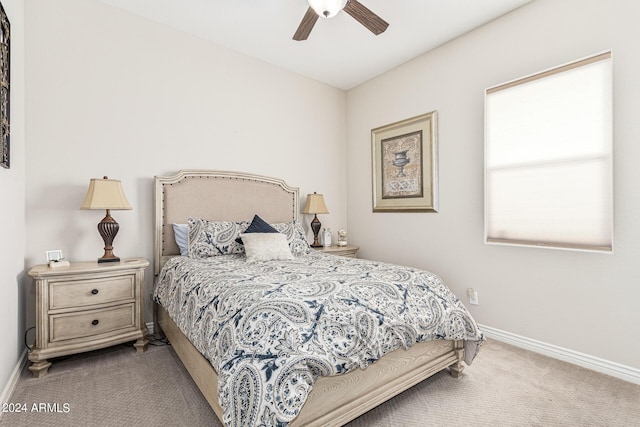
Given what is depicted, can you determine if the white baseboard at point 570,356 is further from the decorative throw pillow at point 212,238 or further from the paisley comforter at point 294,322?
the decorative throw pillow at point 212,238

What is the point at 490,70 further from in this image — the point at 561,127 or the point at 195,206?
the point at 195,206

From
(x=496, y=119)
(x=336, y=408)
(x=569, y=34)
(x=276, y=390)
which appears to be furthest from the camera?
(x=496, y=119)

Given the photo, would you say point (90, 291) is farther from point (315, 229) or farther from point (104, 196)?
point (315, 229)

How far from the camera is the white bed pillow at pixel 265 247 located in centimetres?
262

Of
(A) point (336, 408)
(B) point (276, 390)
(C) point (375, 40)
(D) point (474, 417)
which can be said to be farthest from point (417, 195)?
(B) point (276, 390)

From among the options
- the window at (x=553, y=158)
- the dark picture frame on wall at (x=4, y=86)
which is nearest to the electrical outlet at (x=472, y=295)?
the window at (x=553, y=158)

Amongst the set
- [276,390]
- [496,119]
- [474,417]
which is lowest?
[474,417]

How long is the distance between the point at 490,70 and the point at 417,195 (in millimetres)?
1310

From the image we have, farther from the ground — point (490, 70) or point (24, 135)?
point (490, 70)

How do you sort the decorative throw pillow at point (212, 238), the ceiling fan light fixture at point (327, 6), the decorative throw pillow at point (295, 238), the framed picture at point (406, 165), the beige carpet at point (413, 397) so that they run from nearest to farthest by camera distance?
the beige carpet at point (413, 397) < the ceiling fan light fixture at point (327, 6) < the decorative throw pillow at point (212, 238) < the decorative throw pillow at point (295, 238) < the framed picture at point (406, 165)

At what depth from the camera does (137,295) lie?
2.45 meters

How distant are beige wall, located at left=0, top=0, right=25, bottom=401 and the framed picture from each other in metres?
3.23

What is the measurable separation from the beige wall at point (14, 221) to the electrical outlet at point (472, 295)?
3375mm

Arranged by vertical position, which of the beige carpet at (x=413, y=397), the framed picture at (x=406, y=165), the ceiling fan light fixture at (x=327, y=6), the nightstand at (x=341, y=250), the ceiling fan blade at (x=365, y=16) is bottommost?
the beige carpet at (x=413, y=397)
